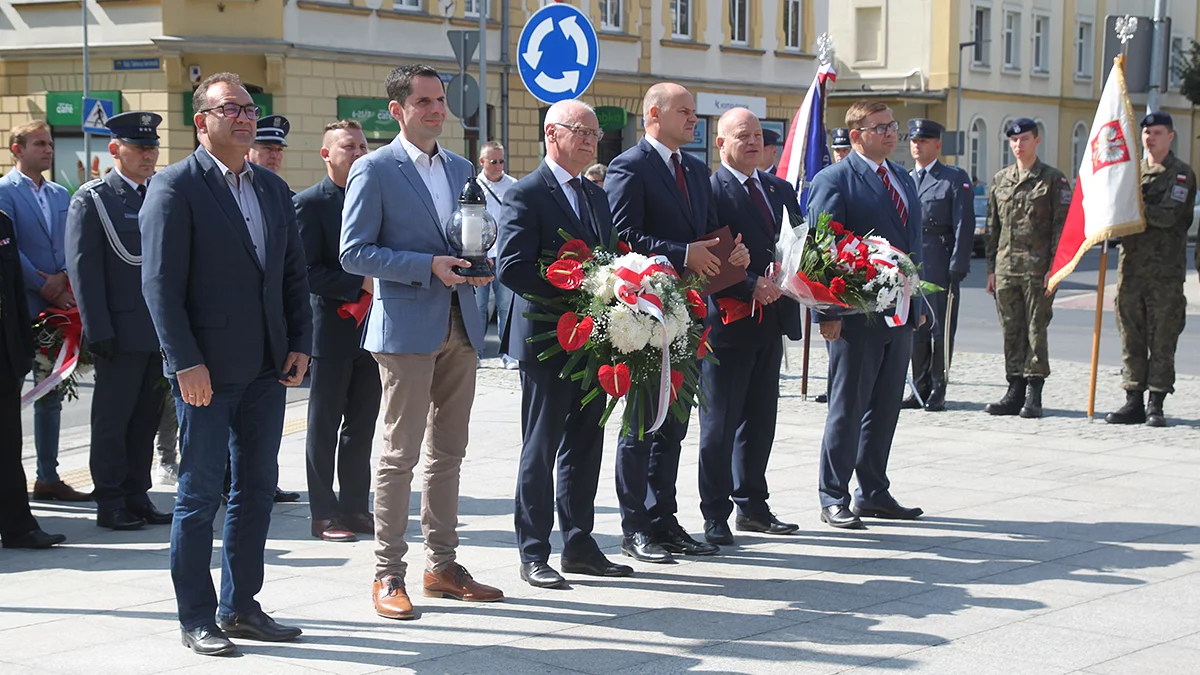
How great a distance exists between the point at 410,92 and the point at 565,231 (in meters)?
0.96

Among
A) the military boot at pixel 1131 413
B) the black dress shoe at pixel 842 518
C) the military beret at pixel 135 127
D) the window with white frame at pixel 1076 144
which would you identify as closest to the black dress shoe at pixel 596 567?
the black dress shoe at pixel 842 518

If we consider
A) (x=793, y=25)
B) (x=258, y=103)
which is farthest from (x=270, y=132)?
(x=793, y=25)

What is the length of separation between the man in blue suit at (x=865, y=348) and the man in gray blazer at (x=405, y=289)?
8.17 ft

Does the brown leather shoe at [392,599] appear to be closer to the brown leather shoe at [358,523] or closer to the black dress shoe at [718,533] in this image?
the brown leather shoe at [358,523]

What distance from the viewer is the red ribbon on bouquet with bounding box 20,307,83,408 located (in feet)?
30.1

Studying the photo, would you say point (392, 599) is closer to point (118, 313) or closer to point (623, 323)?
point (623, 323)

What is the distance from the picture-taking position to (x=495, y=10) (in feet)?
110

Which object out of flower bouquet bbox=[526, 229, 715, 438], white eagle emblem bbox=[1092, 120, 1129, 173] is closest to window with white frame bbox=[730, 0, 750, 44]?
white eagle emblem bbox=[1092, 120, 1129, 173]

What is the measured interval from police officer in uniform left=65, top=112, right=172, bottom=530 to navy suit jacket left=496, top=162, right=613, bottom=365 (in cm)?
250

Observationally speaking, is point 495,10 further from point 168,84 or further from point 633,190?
point 633,190

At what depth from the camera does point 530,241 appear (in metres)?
7.15

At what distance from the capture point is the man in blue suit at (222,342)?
613cm

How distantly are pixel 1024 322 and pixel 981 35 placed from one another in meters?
46.5

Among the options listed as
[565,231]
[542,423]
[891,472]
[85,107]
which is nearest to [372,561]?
[542,423]
